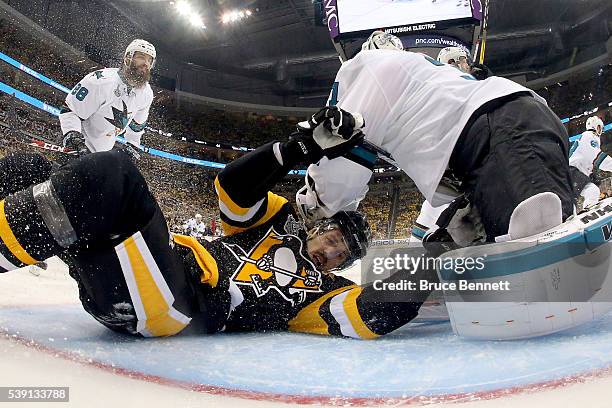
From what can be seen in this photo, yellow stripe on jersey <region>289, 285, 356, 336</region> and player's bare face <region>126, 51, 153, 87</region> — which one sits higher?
player's bare face <region>126, 51, 153, 87</region>

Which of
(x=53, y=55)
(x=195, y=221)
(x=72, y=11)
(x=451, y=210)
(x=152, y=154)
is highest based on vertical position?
(x=72, y=11)

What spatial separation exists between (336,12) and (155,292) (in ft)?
13.8

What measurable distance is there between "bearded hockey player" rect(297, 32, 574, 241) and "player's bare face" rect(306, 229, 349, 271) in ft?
0.20

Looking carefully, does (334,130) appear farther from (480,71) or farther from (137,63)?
(137,63)

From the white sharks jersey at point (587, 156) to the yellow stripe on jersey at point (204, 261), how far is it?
4156mm

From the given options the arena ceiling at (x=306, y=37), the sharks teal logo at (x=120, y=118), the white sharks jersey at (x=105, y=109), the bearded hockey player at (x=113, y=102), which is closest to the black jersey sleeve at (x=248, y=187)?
the bearded hockey player at (x=113, y=102)

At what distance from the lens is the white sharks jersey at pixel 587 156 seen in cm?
433

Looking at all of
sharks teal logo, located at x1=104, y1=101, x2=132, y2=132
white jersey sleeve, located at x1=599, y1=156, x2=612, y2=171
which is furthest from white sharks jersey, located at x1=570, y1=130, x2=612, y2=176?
sharks teal logo, located at x1=104, y1=101, x2=132, y2=132

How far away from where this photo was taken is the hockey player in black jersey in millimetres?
848

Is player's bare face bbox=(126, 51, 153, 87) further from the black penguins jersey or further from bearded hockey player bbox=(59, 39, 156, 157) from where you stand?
the black penguins jersey

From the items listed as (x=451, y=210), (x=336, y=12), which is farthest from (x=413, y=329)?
(x=336, y=12)

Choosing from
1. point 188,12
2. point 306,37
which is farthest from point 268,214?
point 306,37

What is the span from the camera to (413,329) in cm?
120

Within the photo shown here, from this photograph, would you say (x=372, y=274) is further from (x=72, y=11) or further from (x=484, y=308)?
(x=72, y=11)
